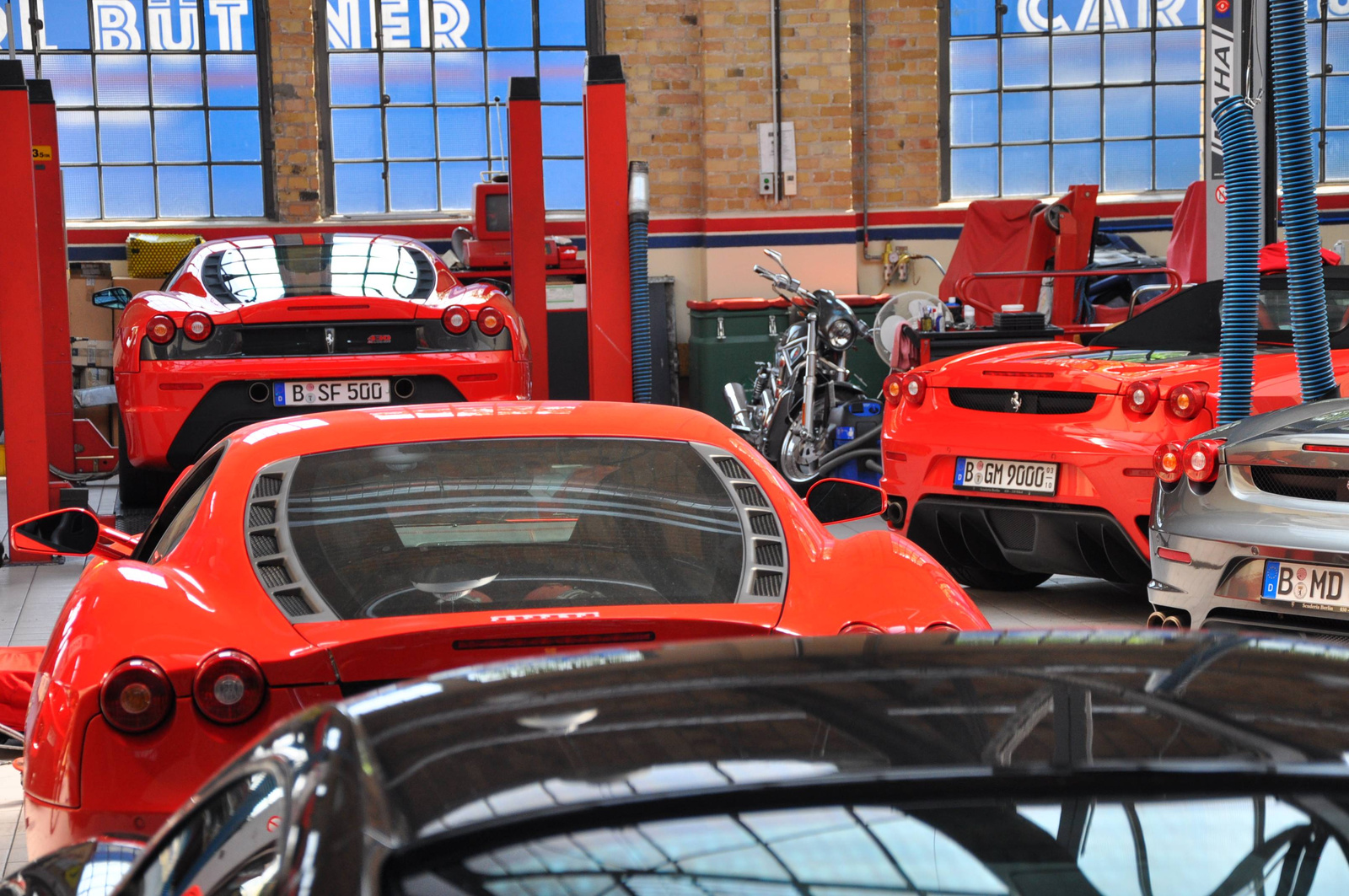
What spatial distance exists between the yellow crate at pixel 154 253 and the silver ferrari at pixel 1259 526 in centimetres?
1069

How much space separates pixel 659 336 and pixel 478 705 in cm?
1270

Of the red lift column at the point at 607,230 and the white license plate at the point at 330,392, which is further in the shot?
the red lift column at the point at 607,230

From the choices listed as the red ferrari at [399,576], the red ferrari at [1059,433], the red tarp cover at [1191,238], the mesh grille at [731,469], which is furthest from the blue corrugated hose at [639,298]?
the red tarp cover at [1191,238]

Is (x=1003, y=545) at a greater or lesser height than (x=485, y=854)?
lesser

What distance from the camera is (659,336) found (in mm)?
13805

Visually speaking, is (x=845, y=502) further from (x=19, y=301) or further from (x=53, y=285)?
(x=53, y=285)

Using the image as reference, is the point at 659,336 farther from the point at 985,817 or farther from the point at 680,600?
the point at 985,817

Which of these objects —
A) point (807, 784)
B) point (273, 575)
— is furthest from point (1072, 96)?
point (807, 784)

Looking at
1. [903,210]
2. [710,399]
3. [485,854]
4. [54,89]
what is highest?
[54,89]

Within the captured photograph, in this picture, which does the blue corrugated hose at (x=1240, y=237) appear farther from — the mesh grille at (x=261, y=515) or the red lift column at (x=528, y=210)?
the red lift column at (x=528, y=210)

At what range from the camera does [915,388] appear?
19.1 ft

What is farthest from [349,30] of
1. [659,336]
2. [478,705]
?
[478,705]

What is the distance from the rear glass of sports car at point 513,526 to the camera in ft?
8.09

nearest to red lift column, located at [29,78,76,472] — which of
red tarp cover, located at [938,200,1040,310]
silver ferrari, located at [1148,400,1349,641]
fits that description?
silver ferrari, located at [1148,400,1349,641]
